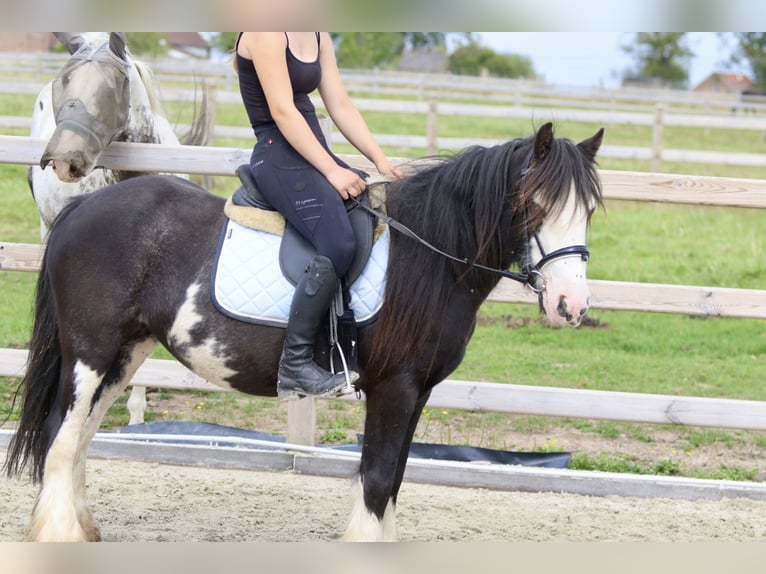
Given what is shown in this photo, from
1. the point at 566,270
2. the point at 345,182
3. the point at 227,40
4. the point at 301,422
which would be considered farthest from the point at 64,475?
the point at 227,40

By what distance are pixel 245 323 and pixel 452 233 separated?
912 mm

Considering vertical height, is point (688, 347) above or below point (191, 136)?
below

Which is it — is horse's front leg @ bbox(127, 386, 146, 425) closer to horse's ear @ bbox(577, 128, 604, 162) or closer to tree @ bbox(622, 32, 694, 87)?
horse's ear @ bbox(577, 128, 604, 162)

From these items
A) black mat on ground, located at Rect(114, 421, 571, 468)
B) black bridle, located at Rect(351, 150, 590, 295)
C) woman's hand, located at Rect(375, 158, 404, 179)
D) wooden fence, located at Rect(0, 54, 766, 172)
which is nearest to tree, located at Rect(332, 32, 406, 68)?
wooden fence, located at Rect(0, 54, 766, 172)

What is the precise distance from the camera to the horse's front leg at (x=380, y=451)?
12.4ft

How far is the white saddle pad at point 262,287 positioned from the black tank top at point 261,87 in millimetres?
529

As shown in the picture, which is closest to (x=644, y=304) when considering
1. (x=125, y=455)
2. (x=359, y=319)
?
(x=359, y=319)

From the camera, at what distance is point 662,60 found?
180 feet

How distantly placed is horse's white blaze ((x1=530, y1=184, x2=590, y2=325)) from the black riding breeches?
0.77 metres

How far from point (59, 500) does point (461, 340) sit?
1.77 m

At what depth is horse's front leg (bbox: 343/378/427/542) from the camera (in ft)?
12.4
